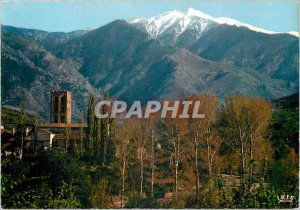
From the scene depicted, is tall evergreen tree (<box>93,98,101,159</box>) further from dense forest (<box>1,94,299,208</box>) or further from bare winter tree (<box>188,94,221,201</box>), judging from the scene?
bare winter tree (<box>188,94,221,201</box>)

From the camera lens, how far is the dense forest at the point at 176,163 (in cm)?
1429

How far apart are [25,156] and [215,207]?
5283 millimetres

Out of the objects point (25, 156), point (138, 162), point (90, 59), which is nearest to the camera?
point (25, 156)

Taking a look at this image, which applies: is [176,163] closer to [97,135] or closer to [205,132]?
[205,132]

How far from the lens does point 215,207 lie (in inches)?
534

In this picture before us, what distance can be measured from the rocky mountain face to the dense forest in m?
1.20

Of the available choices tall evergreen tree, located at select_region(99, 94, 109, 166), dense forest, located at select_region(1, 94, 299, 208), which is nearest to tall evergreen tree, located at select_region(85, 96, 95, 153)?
dense forest, located at select_region(1, 94, 299, 208)

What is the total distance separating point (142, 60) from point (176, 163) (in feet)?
21.0

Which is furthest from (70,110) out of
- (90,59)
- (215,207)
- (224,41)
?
(215,207)

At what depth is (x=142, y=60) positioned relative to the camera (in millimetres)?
21641

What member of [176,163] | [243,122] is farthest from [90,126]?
[243,122]

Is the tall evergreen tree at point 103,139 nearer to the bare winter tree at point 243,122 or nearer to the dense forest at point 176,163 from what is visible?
the dense forest at point 176,163

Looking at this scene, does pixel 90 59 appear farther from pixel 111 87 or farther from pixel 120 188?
pixel 120 188

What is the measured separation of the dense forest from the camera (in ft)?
46.9
